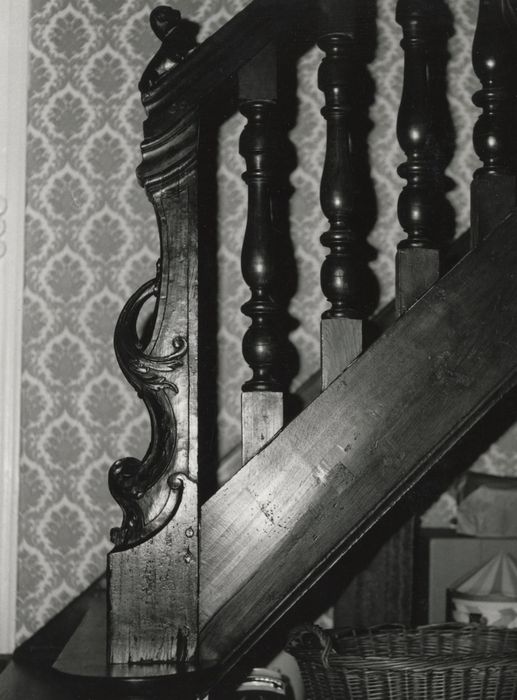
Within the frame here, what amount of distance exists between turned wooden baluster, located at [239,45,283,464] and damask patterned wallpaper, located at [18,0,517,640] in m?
0.87

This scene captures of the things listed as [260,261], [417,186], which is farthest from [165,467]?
[417,186]

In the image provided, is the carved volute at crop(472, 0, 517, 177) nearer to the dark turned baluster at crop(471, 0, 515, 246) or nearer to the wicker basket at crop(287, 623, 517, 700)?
the dark turned baluster at crop(471, 0, 515, 246)

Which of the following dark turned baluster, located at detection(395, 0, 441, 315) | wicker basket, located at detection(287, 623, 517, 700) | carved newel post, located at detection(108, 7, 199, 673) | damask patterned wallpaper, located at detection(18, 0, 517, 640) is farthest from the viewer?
damask patterned wallpaper, located at detection(18, 0, 517, 640)

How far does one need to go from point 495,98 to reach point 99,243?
1.21 meters

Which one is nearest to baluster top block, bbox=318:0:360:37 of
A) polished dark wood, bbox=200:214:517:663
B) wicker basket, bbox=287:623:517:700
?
polished dark wood, bbox=200:214:517:663

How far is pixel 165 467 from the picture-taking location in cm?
124

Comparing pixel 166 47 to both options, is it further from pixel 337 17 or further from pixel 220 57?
pixel 337 17

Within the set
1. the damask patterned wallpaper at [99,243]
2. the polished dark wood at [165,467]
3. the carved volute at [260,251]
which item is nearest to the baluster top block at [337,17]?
the carved volute at [260,251]

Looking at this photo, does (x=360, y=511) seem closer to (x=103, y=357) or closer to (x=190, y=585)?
(x=190, y=585)

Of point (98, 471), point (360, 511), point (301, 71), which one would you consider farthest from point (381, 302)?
point (360, 511)

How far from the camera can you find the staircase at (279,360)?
1227 millimetres

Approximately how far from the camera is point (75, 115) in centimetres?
223

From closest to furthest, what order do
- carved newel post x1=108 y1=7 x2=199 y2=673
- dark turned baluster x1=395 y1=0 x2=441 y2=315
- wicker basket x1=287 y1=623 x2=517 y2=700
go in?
1. carved newel post x1=108 y1=7 x2=199 y2=673
2. dark turned baluster x1=395 y1=0 x2=441 y2=315
3. wicker basket x1=287 y1=623 x2=517 y2=700

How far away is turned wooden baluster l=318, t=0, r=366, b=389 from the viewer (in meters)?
1.30
